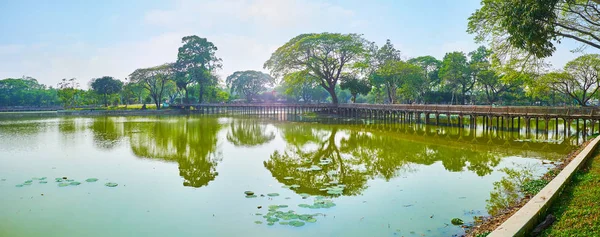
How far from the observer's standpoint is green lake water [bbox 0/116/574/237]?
7.57 metres

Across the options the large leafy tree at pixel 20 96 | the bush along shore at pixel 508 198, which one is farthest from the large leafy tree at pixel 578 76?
the large leafy tree at pixel 20 96

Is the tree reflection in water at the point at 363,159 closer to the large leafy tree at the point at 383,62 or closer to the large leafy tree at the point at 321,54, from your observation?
the large leafy tree at the point at 321,54

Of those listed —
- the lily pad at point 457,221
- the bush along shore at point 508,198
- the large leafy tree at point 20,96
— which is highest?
the large leafy tree at point 20,96

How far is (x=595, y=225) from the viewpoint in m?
5.44

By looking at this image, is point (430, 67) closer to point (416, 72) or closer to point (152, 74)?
point (416, 72)

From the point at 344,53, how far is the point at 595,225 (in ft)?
145

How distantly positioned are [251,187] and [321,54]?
130 ft

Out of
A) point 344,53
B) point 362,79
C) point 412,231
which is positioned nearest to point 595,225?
point 412,231

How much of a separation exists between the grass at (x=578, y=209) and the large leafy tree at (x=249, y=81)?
266 ft

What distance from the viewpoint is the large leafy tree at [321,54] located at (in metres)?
47.2

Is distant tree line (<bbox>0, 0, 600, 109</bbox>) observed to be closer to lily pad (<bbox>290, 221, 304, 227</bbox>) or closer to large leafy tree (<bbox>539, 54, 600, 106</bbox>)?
large leafy tree (<bbox>539, 54, 600, 106</bbox>)

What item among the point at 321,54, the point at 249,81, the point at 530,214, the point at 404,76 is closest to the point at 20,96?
the point at 249,81

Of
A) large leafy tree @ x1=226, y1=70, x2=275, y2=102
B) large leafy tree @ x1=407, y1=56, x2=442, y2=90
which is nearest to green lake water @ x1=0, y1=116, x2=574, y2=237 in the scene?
large leafy tree @ x1=407, y1=56, x2=442, y2=90

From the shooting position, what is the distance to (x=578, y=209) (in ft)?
20.5
